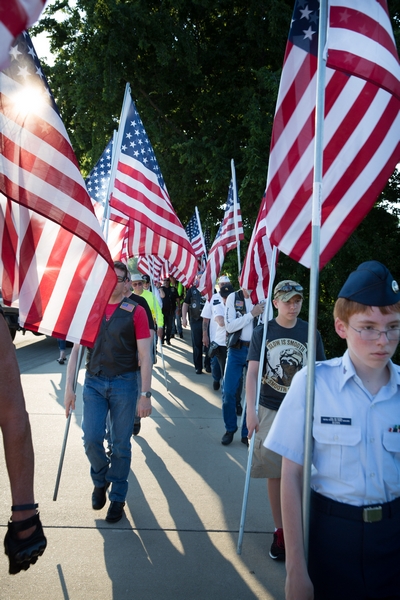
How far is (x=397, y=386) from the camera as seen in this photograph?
2254 millimetres

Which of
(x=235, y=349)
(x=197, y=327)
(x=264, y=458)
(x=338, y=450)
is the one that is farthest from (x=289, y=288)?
(x=197, y=327)

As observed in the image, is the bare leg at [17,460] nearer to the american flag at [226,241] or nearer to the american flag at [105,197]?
the american flag at [105,197]

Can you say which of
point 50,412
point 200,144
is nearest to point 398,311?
point 50,412

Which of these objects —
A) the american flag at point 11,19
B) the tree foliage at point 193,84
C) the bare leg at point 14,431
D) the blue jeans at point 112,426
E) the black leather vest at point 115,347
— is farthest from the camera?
the tree foliage at point 193,84

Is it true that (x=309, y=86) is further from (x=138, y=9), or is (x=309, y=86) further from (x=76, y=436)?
(x=138, y=9)

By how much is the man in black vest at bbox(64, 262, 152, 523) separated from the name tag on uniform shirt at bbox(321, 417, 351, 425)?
2.80 metres

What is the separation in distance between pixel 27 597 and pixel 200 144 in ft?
43.6

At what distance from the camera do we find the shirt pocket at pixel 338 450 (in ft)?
7.10

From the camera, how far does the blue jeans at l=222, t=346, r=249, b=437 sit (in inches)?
273

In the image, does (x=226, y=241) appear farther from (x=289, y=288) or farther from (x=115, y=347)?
(x=289, y=288)

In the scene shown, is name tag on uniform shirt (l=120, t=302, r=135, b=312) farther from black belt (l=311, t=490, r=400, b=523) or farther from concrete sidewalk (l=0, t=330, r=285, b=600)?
black belt (l=311, t=490, r=400, b=523)

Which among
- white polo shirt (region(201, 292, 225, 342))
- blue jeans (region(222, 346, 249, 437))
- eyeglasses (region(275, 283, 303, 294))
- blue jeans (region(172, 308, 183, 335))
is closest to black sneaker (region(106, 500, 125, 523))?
eyeglasses (region(275, 283, 303, 294))

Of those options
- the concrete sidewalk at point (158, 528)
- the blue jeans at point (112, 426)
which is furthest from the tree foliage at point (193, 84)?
the blue jeans at point (112, 426)

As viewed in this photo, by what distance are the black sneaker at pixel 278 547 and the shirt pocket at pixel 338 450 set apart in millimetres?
2005
